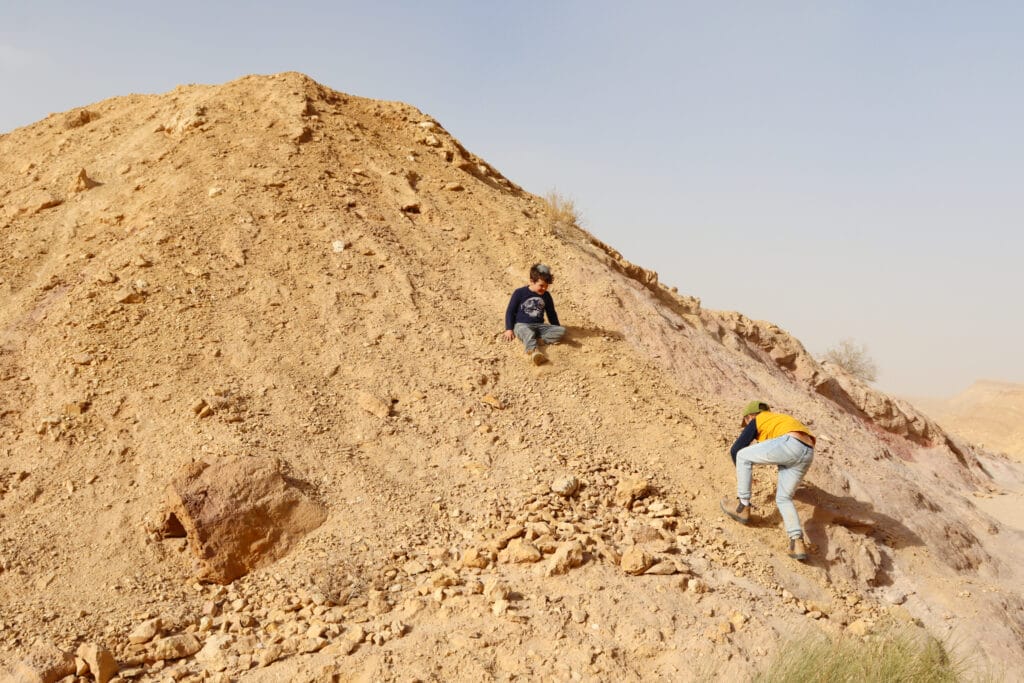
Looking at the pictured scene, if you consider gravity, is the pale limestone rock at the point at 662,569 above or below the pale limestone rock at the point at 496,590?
above

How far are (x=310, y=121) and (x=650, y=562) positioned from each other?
6.77 metres

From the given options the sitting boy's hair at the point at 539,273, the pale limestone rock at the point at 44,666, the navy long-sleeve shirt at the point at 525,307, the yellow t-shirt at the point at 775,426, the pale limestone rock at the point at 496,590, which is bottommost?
the pale limestone rock at the point at 44,666

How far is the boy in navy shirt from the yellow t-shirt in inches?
81.5

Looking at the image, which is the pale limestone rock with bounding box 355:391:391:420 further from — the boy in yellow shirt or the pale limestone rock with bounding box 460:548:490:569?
the boy in yellow shirt

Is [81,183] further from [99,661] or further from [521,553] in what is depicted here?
[521,553]

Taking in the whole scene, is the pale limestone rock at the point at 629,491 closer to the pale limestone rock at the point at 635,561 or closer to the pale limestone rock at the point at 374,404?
the pale limestone rock at the point at 635,561

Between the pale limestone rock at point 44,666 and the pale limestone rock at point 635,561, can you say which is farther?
the pale limestone rock at point 635,561

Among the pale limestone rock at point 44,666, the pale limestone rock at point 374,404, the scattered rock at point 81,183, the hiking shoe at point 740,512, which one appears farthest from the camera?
the scattered rock at point 81,183

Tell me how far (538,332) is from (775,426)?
2392 mm

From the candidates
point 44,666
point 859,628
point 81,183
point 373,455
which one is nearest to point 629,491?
point 859,628

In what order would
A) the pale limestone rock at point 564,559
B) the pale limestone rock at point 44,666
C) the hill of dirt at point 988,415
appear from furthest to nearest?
the hill of dirt at point 988,415 → the pale limestone rock at point 564,559 → the pale limestone rock at point 44,666

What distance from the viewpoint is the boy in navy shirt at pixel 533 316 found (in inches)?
257

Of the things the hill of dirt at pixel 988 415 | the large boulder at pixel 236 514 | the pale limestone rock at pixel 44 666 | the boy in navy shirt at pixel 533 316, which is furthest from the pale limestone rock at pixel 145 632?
the hill of dirt at pixel 988 415

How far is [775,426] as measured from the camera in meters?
5.07
